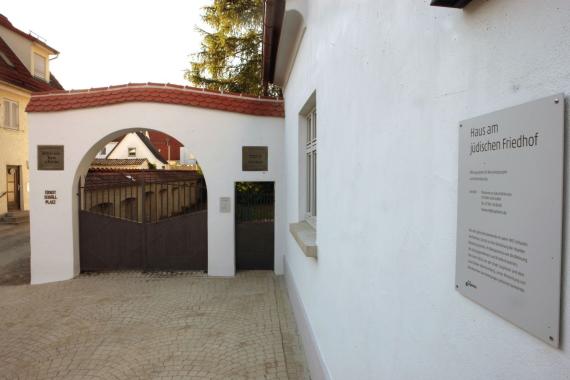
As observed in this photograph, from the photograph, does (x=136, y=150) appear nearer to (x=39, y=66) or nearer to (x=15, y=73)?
(x=39, y=66)

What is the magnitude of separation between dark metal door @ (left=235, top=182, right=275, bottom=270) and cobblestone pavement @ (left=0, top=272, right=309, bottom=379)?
61 cm

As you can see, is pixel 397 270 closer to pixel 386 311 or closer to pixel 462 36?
pixel 386 311

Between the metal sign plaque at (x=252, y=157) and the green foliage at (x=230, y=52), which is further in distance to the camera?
the green foliage at (x=230, y=52)

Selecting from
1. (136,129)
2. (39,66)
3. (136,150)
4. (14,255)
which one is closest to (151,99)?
(136,129)

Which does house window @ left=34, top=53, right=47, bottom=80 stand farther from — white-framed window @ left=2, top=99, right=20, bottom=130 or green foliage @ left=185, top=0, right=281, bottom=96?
green foliage @ left=185, top=0, right=281, bottom=96

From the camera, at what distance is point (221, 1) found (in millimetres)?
17094

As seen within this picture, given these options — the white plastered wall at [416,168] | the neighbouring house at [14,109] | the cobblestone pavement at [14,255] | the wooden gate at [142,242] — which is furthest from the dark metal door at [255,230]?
the neighbouring house at [14,109]

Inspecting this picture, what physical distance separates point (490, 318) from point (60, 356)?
5029 millimetres

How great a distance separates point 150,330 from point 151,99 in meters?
4.54

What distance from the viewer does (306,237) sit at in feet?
14.8

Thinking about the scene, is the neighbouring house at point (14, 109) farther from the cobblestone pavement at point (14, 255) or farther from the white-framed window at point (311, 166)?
the white-framed window at point (311, 166)

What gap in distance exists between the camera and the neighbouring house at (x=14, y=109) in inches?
681

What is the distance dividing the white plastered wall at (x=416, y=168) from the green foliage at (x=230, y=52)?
14822 millimetres

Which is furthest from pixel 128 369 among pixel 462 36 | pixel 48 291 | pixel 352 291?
pixel 462 36
